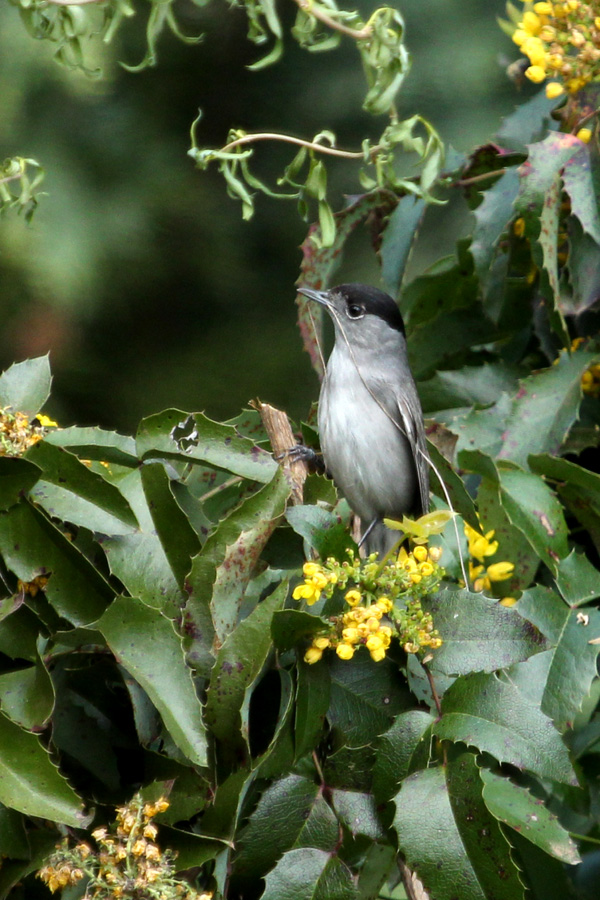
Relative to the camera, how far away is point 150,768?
4.71 feet

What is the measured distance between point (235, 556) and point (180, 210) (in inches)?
110

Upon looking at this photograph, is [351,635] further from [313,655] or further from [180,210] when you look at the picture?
→ [180,210]

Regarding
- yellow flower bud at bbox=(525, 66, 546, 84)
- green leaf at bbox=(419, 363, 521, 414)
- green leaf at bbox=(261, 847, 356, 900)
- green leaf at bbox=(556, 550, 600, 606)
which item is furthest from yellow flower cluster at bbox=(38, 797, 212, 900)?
yellow flower bud at bbox=(525, 66, 546, 84)

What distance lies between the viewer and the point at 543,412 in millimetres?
2100

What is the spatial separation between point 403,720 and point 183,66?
11.3 ft

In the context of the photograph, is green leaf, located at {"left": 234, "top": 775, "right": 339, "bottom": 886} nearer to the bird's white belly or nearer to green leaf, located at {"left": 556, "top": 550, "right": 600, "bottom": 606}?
green leaf, located at {"left": 556, "top": 550, "right": 600, "bottom": 606}

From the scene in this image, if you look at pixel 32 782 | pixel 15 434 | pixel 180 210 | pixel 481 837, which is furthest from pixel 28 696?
pixel 180 210

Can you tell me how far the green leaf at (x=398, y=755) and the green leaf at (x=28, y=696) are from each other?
44 centimetres

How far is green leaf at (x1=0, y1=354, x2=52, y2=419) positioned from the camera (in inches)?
63.5

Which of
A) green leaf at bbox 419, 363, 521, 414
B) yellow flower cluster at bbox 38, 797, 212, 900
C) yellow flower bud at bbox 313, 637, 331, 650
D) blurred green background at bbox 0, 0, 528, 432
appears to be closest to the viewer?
yellow flower cluster at bbox 38, 797, 212, 900

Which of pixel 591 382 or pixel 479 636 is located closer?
pixel 479 636

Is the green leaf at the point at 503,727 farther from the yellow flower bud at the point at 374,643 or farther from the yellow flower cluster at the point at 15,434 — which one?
the yellow flower cluster at the point at 15,434

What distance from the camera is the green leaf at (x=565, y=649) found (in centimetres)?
163

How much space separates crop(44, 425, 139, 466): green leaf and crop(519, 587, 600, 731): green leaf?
2.26 feet
